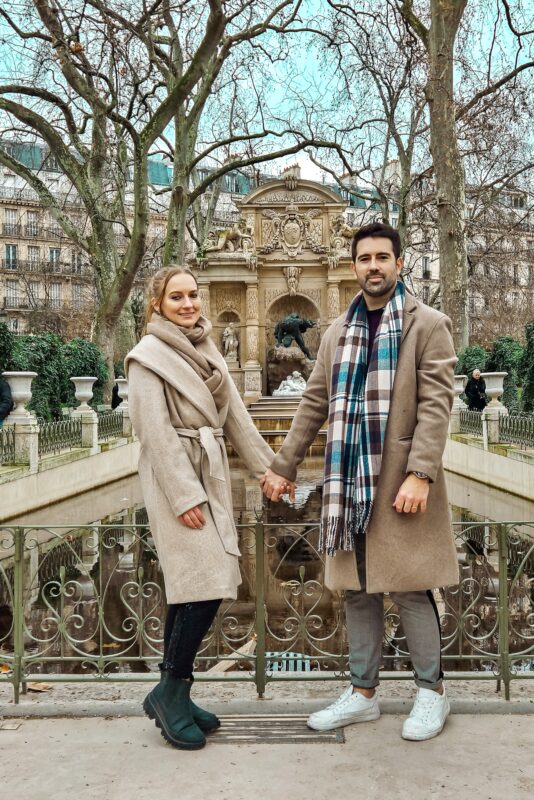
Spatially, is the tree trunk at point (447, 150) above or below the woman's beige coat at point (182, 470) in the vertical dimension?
above

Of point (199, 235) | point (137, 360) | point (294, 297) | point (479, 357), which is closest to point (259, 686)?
point (137, 360)

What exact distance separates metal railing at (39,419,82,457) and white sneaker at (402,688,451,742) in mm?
9333

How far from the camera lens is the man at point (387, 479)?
313 cm

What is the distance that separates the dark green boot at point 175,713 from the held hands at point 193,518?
0.60 meters

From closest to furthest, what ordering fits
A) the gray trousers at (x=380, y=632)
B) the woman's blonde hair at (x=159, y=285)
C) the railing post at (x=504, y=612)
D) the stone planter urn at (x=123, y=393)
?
1. the gray trousers at (x=380, y=632)
2. the woman's blonde hair at (x=159, y=285)
3. the railing post at (x=504, y=612)
4. the stone planter urn at (x=123, y=393)

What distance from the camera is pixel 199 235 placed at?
28.7m

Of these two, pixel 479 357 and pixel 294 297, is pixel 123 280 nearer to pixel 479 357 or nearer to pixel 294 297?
pixel 479 357

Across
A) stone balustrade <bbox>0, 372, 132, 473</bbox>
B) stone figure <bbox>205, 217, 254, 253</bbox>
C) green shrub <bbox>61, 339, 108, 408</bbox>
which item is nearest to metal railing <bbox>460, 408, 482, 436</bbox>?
stone balustrade <bbox>0, 372, 132, 473</bbox>

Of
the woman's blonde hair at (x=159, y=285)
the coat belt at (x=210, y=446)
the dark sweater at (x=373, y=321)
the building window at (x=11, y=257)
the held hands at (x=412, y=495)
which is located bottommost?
the held hands at (x=412, y=495)

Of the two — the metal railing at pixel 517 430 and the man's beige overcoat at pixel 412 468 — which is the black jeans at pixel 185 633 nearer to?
the man's beige overcoat at pixel 412 468

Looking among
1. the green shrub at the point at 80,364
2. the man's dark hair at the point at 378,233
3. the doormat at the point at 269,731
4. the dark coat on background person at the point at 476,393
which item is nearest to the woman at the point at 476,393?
the dark coat on background person at the point at 476,393

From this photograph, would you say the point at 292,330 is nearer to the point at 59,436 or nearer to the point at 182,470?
the point at 59,436

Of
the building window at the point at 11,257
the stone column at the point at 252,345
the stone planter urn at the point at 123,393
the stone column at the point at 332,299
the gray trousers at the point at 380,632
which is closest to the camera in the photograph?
the gray trousers at the point at 380,632

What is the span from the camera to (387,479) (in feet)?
10.4
